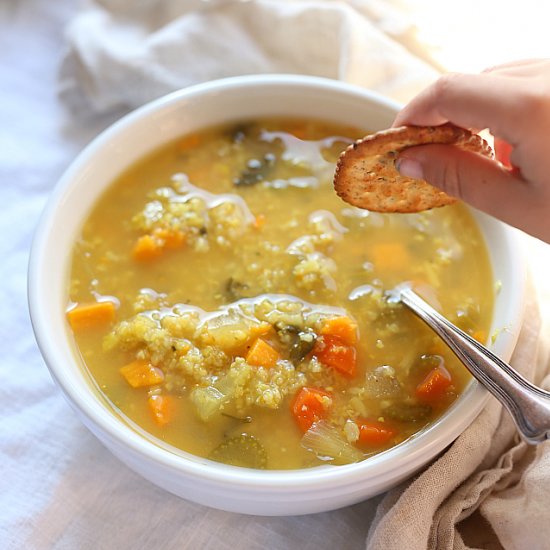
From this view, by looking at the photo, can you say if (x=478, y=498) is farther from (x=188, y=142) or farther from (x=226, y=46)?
(x=226, y=46)

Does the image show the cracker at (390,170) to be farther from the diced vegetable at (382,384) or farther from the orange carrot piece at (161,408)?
the orange carrot piece at (161,408)

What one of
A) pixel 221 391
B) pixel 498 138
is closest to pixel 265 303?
pixel 221 391

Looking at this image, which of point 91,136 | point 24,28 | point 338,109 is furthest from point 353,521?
point 24,28

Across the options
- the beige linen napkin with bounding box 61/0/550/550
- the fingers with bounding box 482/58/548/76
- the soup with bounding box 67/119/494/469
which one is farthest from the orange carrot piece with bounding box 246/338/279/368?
the beige linen napkin with bounding box 61/0/550/550

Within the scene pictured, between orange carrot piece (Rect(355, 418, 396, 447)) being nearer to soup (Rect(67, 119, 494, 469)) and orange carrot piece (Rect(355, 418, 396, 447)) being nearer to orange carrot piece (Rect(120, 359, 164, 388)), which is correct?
soup (Rect(67, 119, 494, 469))

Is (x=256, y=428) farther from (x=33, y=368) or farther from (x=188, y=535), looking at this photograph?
(x=33, y=368)
